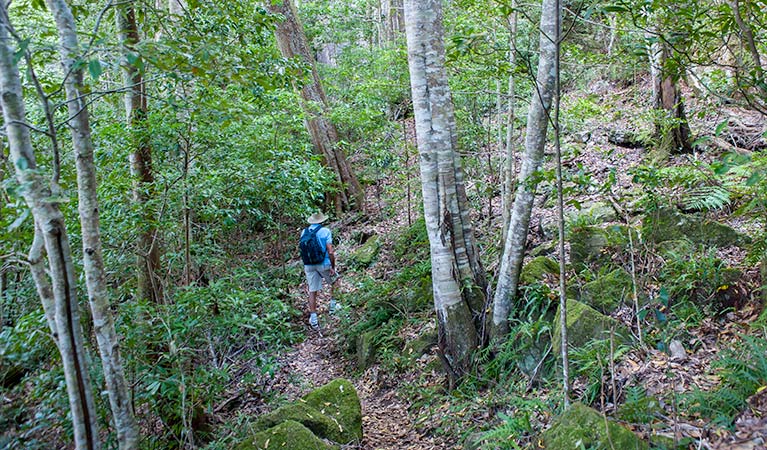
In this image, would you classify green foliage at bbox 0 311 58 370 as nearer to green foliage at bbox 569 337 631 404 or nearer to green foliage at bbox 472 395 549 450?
green foliage at bbox 472 395 549 450

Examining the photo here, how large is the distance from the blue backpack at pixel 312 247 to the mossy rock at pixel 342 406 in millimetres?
3107

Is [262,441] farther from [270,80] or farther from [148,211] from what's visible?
[270,80]

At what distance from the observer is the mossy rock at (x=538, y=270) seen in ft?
18.4

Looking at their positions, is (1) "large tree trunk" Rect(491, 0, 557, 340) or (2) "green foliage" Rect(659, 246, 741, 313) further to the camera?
(1) "large tree trunk" Rect(491, 0, 557, 340)

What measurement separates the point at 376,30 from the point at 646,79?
10246 millimetres

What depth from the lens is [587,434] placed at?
10.2ft

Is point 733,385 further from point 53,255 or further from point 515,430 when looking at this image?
point 53,255

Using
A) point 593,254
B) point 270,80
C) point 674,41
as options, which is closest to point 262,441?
point 270,80

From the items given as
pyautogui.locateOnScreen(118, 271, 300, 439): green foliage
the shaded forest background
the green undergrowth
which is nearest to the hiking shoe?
the shaded forest background

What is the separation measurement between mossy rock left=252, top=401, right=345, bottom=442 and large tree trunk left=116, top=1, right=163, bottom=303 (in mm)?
1773

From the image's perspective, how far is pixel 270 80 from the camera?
A: 4.24 meters

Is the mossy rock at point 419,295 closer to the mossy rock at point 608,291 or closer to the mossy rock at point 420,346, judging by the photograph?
the mossy rock at point 420,346

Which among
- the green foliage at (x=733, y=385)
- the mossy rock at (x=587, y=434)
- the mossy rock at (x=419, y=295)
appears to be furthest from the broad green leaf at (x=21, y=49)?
the mossy rock at (x=419, y=295)

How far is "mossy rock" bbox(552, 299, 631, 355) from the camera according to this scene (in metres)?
4.34
